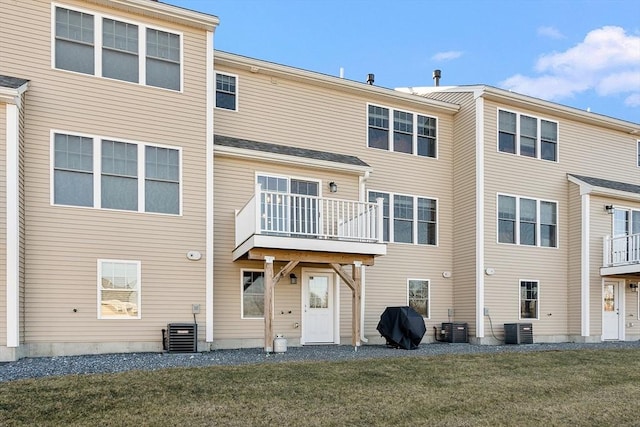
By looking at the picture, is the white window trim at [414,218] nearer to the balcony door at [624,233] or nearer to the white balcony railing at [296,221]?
the white balcony railing at [296,221]

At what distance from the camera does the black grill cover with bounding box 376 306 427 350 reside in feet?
39.6

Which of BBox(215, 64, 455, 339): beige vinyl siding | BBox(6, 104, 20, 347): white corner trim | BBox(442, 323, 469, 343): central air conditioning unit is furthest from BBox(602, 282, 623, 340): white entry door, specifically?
BBox(6, 104, 20, 347): white corner trim

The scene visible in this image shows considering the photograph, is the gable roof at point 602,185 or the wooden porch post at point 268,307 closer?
the wooden porch post at point 268,307

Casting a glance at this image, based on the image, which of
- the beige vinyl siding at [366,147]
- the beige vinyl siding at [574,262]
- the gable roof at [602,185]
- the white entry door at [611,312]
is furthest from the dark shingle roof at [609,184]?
the beige vinyl siding at [366,147]

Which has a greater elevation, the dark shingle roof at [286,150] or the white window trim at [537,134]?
the white window trim at [537,134]

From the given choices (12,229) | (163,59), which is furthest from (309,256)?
(12,229)

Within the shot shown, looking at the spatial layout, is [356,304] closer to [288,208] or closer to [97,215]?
[288,208]

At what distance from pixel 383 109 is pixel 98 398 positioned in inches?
438

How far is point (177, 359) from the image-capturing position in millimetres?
9281

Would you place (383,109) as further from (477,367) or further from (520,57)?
(520,57)

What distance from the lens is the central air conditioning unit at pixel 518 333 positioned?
1416 centimetres

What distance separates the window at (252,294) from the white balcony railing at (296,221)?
99 cm

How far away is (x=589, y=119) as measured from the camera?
1659 centimetres

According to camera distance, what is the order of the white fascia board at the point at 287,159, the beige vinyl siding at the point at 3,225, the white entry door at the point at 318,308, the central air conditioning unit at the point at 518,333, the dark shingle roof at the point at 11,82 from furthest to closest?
the central air conditioning unit at the point at 518,333, the white entry door at the point at 318,308, the white fascia board at the point at 287,159, the dark shingle roof at the point at 11,82, the beige vinyl siding at the point at 3,225
